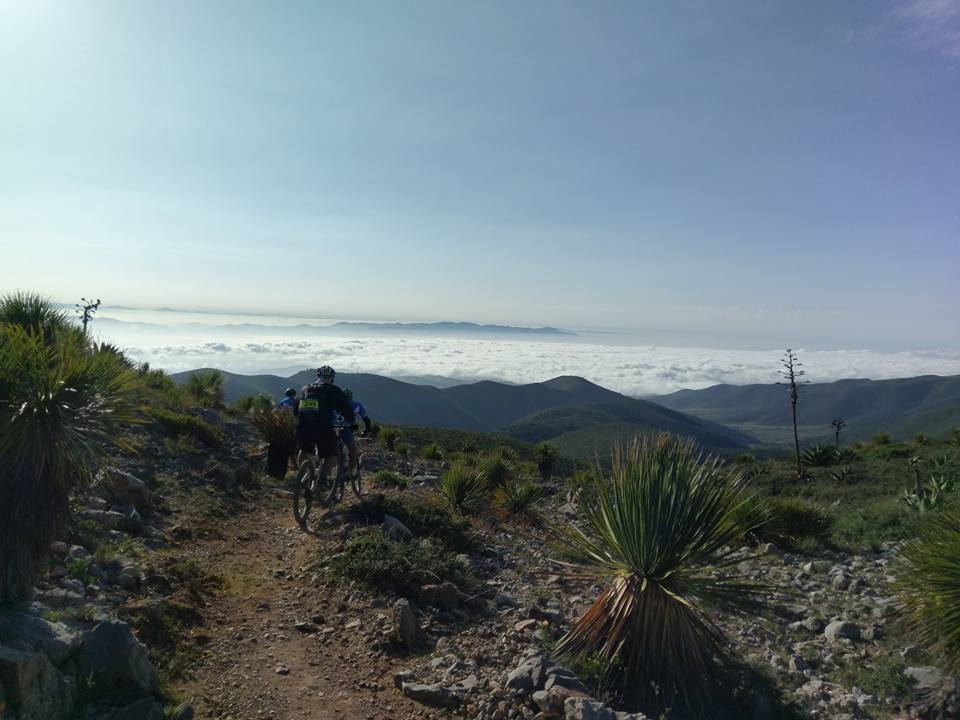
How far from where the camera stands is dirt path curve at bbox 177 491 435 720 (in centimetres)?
392

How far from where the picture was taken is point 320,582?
598 cm

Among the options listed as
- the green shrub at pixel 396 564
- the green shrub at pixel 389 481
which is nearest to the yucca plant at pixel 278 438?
the green shrub at pixel 389 481

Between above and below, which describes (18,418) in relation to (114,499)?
above

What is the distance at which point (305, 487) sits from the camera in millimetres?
8016

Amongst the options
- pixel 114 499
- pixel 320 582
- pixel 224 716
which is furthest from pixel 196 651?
pixel 114 499

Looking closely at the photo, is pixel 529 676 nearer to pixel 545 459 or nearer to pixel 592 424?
pixel 545 459

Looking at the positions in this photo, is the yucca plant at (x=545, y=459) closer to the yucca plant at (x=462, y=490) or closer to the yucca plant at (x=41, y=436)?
the yucca plant at (x=462, y=490)

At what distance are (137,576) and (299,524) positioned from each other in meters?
3.10

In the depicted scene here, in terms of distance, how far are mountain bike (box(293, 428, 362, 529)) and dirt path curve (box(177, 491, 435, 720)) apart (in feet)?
3.54

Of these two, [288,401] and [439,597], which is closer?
[439,597]

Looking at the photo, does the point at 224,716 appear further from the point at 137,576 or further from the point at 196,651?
the point at 137,576

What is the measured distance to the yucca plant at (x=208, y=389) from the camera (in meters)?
17.1

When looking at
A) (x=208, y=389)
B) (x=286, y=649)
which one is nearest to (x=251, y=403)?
(x=208, y=389)

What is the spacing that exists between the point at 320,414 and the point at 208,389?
41.7 ft
